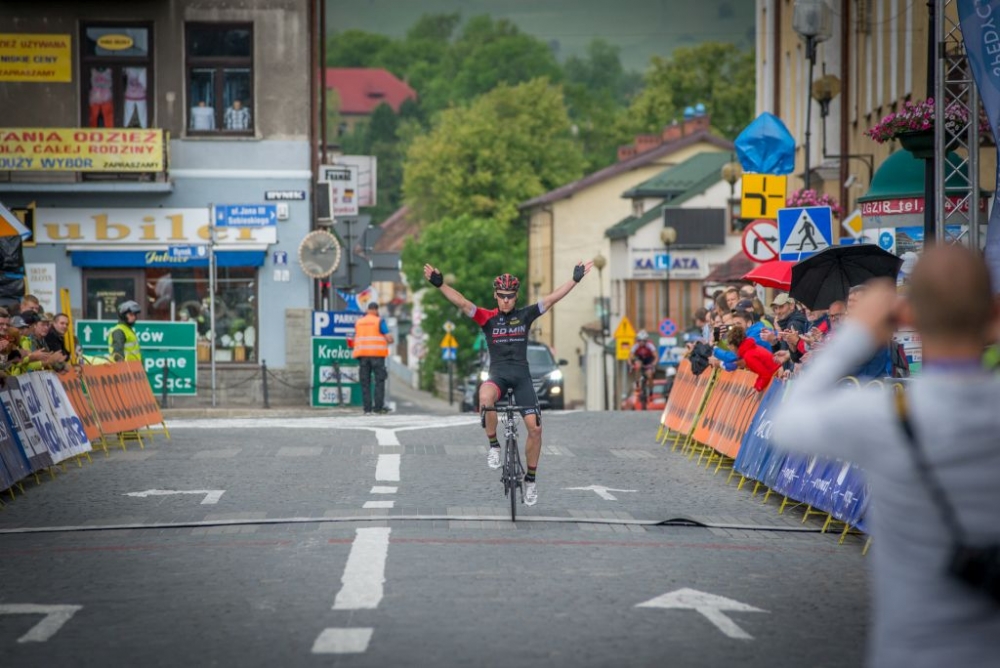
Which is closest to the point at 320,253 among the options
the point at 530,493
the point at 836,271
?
the point at 836,271

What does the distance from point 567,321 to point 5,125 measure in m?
52.8

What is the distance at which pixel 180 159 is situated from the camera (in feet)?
126

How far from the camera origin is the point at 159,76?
3841cm

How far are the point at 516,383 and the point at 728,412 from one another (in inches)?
200

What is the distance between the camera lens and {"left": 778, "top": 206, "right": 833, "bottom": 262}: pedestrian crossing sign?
23297 millimetres

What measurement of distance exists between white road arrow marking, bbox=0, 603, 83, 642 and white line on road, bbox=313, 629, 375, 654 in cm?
136

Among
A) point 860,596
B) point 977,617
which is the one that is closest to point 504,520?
point 860,596

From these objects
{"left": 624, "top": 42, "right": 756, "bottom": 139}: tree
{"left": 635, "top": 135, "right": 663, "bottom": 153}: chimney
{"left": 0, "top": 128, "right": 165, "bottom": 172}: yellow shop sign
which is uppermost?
{"left": 624, "top": 42, "right": 756, "bottom": 139}: tree

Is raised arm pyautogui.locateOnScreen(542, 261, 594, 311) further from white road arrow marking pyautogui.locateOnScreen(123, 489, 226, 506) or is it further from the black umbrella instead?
the black umbrella

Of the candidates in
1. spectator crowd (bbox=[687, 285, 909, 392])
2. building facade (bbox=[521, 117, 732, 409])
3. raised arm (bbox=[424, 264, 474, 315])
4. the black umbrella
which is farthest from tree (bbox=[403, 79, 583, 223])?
raised arm (bbox=[424, 264, 474, 315])

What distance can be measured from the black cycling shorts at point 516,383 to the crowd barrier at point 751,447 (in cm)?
221

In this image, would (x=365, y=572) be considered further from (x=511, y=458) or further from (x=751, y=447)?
(x=751, y=447)

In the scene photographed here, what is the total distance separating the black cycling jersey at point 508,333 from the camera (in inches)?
561

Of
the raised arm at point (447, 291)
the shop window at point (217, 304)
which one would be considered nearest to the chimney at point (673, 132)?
the shop window at point (217, 304)
